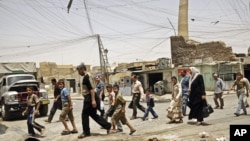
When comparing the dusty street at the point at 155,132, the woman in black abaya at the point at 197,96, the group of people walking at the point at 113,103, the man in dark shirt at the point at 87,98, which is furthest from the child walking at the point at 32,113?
the woman in black abaya at the point at 197,96

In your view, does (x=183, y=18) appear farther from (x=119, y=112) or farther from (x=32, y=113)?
(x=119, y=112)

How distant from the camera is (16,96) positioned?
15.4m

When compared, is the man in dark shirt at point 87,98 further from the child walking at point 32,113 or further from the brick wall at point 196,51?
the brick wall at point 196,51

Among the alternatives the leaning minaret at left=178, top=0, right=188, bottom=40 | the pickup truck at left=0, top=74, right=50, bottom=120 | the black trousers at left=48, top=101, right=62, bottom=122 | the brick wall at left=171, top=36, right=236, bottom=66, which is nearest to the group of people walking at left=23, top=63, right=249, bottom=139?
the black trousers at left=48, top=101, right=62, bottom=122

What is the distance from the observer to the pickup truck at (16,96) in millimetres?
15227

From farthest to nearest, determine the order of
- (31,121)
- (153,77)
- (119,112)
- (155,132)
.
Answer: (153,77) → (31,121) → (155,132) → (119,112)

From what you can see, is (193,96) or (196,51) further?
(196,51)

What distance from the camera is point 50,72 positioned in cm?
5772

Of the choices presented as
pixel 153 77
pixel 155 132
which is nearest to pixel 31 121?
pixel 155 132

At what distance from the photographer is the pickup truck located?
1523 cm

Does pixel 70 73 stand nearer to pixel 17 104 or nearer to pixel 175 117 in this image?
pixel 17 104

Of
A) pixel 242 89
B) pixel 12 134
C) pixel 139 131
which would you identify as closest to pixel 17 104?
pixel 12 134

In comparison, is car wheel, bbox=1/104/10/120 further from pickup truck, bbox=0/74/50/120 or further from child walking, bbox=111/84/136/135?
child walking, bbox=111/84/136/135

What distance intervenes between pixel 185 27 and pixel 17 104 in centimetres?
3636
